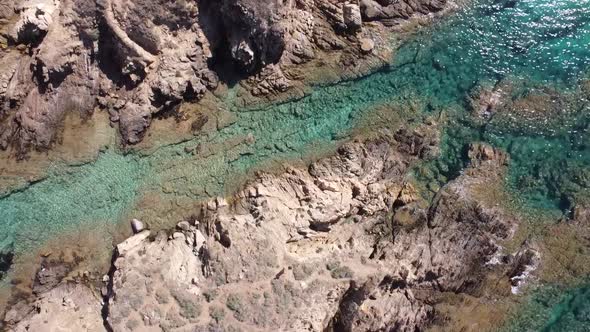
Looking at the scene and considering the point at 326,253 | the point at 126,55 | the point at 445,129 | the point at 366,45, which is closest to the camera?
the point at 326,253

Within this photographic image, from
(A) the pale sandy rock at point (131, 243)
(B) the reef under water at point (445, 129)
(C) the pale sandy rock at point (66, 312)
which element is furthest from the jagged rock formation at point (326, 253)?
(B) the reef under water at point (445, 129)

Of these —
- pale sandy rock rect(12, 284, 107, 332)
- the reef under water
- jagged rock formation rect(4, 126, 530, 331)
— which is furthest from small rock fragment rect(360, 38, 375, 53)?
pale sandy rock rect(12, 284, 107, 332)

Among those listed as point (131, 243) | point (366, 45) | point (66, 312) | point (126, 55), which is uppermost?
point (366, 45)

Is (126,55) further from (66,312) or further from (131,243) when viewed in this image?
(66,312)

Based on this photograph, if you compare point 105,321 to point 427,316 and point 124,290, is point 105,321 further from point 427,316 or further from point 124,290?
point 427,316

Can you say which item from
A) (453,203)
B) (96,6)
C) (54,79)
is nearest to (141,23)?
(96,6)

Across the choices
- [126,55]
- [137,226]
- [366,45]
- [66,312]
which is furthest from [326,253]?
[126,55]

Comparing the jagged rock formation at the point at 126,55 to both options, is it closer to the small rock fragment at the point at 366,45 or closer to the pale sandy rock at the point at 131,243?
the small rock fragment at the point at 366,45
